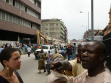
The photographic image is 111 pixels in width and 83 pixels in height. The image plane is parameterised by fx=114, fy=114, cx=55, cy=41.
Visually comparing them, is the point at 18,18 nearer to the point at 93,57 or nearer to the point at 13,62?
the point at 13,62

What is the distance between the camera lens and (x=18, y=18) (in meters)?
25.7

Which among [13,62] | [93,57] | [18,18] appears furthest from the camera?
[18,18]

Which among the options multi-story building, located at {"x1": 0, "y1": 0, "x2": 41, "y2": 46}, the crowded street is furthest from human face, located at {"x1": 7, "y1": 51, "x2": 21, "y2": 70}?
multi-story building, located at {"x1": 0, "y1": 0, "x2": 41, "y2": 46}

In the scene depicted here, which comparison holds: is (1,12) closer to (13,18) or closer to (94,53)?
(13,18)

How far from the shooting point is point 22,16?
1041 inches

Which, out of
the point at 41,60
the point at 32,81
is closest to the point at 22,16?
the point at 41,60

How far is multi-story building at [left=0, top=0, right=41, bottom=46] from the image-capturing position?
21464mm

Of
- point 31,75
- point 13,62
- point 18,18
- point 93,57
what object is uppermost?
point 18,18

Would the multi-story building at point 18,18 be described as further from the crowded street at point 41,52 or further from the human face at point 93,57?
the human face at point 93,57

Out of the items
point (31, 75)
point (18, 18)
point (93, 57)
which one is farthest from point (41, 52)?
point (18, 18)

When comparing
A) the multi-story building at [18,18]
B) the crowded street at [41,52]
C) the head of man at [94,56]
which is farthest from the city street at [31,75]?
the multi-story building at [18,18]

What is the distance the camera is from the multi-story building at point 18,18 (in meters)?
21.5

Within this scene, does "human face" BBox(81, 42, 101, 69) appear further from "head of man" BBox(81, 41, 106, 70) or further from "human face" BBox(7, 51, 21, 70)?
"human face" BBox(7, 51, 21, 70)

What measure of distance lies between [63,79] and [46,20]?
3004 inches
